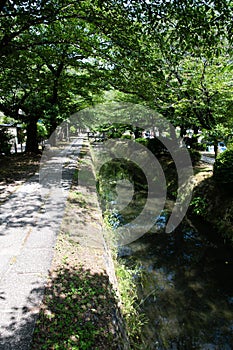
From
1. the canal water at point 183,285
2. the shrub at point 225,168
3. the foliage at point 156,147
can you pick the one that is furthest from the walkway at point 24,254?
the foliage at point 156,147

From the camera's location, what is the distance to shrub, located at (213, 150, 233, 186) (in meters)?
7.61

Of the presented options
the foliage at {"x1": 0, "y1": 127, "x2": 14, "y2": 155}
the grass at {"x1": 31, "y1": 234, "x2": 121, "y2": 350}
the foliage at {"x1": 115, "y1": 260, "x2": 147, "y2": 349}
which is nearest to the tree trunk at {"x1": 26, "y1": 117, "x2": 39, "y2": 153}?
the foliage at {"x1": 0, "y1": 127, "x2": 14, "y2": 155}

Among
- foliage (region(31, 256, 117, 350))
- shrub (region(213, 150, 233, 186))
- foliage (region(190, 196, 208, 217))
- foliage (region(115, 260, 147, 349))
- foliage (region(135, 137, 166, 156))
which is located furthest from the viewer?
foliage (region(135, 137, 166, 156))

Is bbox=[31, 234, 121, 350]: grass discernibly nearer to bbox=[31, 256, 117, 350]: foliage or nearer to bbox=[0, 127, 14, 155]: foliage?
bbox=[31, 256, 117, 350]: foliage

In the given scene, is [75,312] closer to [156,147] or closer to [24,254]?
[24,254]

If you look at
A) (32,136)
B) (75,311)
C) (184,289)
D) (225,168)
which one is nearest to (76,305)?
(75,311)

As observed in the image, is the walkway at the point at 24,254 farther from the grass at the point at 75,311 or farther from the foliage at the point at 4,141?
the foliage at the point at 4,141

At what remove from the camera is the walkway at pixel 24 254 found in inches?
101

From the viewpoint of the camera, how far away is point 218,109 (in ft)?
31.2

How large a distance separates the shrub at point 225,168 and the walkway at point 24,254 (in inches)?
203

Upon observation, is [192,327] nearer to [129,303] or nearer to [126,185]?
[129,303]

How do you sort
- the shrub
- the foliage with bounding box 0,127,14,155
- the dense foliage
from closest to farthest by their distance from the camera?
the dense foliage → the shrub → the foliage with bounding box 0,127,14,155

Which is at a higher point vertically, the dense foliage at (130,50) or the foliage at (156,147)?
the dense foliage at (130,50)

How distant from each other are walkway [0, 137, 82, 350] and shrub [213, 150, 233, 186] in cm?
516
